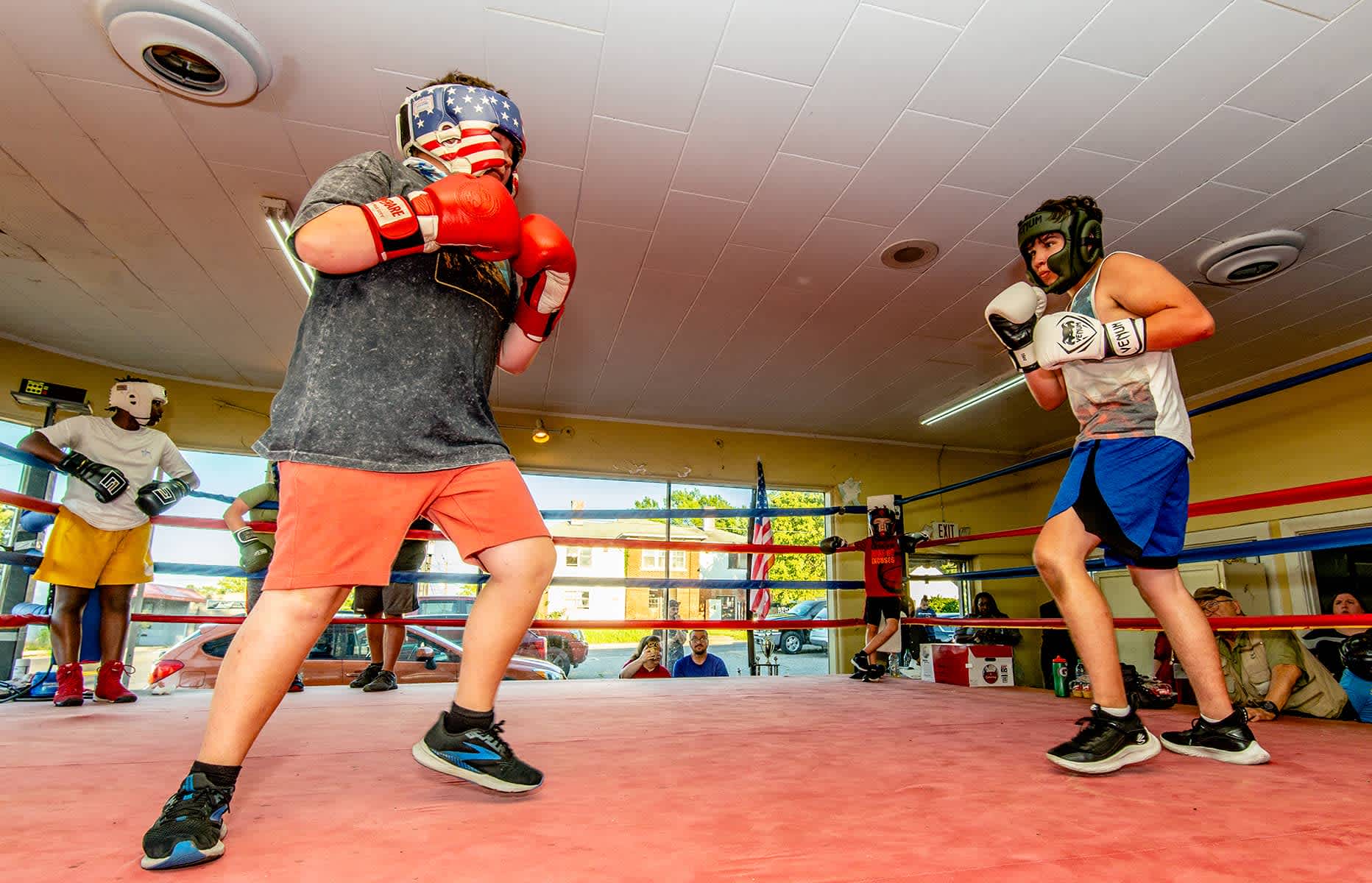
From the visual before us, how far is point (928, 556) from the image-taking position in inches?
301

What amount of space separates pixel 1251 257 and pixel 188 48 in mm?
4977

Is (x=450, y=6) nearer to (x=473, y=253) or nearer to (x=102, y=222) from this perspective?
(x=473, y=253)

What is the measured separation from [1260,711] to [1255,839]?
201 cm

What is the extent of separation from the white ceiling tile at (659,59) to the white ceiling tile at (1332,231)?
328 cm

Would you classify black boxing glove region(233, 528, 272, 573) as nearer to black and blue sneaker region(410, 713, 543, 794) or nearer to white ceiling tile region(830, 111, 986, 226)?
black and blue sneaker region(410, 713, 543, 794)

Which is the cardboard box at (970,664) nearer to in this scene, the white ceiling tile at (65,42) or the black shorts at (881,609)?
the black shorts at (881,609)

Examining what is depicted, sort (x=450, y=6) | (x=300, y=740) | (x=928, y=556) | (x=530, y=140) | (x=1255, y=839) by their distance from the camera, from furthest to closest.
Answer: (x=928, y=556) < (x=530, y=140) < (x=450, y=6) < (x=300, y=740) < (x=1255, y=839)

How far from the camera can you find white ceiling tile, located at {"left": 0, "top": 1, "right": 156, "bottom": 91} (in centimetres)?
231

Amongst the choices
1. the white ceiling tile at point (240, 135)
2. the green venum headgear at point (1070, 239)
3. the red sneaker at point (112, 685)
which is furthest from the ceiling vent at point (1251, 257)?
the red sneaker at point (112, 685)

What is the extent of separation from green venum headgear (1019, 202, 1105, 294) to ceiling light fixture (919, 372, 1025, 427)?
3674 mm

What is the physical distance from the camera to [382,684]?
2984 millimetres

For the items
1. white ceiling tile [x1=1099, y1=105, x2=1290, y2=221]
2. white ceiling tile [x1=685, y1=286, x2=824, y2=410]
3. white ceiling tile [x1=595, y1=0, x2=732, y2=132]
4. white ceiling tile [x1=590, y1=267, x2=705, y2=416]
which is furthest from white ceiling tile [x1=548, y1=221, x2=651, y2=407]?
white ceiling tile [x1=1099, y1=105, x2=1290, y2=221]

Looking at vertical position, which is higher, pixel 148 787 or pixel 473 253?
pixel 473 253

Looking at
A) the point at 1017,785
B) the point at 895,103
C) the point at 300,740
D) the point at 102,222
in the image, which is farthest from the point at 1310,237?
the point at 102,222
